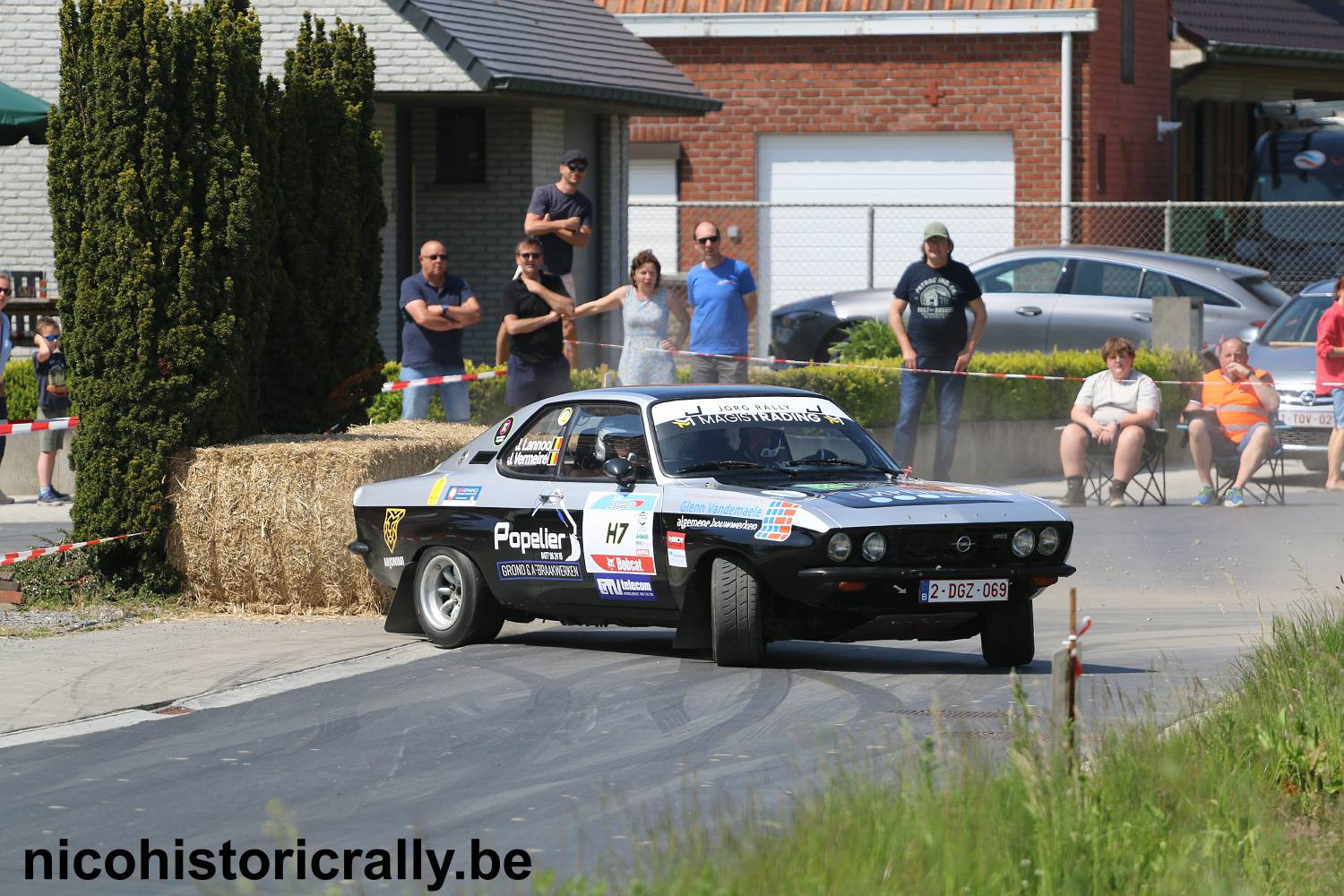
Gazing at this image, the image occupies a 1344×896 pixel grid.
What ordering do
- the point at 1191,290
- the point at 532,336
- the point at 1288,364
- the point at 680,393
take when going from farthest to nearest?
1. the point at 1191,290
2. the point at 1288,364
3. the point at 532,336
4. the point at 680,393

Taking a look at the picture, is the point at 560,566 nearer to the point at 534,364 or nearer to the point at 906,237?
the point at 534,364

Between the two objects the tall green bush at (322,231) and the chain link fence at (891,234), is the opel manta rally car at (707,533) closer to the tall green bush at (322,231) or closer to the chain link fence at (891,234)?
the tall green bush at (322,231)

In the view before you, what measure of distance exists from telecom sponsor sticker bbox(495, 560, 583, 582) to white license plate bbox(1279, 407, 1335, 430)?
948 centimetres

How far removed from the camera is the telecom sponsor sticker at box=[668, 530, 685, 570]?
35.3 ft

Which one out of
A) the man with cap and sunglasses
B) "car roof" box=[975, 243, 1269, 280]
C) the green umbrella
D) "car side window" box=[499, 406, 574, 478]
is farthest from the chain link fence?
"car side window" box=[499, 406, 574, 478]

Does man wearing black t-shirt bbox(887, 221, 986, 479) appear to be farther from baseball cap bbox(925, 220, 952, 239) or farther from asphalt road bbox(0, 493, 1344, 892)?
asphalt road bbox(0, 493, 1344, 892)

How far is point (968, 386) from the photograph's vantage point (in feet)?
66.6

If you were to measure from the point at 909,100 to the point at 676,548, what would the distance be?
71.3 ft

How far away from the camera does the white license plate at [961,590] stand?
1033 cm

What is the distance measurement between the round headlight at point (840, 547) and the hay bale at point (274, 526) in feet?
12.0

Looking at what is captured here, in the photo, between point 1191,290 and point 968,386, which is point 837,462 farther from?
point 1191,290

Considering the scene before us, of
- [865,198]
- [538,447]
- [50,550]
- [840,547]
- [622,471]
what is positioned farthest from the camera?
[865,198]

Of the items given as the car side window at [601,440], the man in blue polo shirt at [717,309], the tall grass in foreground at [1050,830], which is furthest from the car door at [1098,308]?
Result: the tall grass in foreground at [1050,830]

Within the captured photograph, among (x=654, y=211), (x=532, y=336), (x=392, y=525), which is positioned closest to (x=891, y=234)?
(x=654, y=211)
